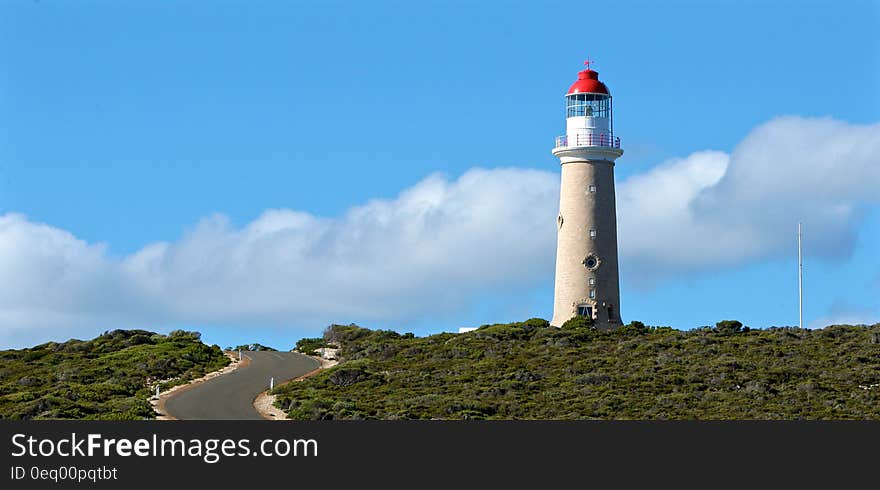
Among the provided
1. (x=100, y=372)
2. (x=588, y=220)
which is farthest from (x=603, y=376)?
(x=100, y=372)

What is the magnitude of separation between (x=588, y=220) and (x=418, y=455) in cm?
3525

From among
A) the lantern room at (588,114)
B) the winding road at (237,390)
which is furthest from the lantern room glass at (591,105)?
the winding road at (237,390)

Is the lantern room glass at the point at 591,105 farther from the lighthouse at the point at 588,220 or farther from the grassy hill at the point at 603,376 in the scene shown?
the grassy hill at the point at 603,376

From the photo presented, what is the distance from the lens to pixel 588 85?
243ft

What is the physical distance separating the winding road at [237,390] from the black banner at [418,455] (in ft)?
39.6

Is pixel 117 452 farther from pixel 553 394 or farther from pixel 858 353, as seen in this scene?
pixel 858 353

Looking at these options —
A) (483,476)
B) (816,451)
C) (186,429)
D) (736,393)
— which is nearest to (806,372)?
(736,393)

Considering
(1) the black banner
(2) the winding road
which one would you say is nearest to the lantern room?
(2) the winding road

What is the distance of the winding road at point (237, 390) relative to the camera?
5425 centimetres

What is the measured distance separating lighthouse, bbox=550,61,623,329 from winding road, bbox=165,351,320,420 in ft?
41.5

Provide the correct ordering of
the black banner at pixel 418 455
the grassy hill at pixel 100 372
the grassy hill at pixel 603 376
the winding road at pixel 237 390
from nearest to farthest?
the black banner at pixel 418 455
the grassy hill at pixel 603 376
the winding road at pixel 237 390
the grassy hill at pixel 100 372

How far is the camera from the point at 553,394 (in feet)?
190

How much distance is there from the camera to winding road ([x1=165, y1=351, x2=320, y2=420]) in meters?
54.2

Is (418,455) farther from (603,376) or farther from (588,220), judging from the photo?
(588,220)
